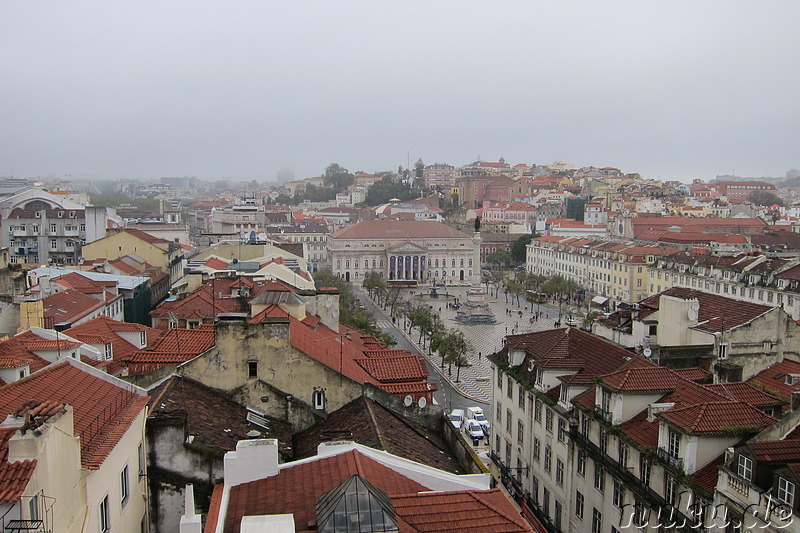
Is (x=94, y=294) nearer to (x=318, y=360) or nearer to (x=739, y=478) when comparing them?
(x=318, y=360)

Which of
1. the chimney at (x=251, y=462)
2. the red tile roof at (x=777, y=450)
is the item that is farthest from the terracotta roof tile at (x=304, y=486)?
the red tile roof at (x=777, y=450)

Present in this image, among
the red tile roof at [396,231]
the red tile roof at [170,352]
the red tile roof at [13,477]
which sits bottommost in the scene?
the red tile roof at [396,231]

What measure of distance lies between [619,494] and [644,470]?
1585 millimetres

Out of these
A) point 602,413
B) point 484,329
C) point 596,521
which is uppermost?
point 602,413

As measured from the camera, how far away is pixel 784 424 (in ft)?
54.4

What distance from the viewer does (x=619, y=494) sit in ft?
67.4

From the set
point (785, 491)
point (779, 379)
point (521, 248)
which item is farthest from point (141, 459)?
point (521, 248)

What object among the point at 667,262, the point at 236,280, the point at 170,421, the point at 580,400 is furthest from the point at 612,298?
the point at 170,421

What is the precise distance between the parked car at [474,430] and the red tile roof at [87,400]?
24.7 m

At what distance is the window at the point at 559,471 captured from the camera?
24562 mm

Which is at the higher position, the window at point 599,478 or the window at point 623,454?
the window at point 623,454

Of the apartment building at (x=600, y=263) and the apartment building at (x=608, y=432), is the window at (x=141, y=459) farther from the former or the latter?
the apartment building at (x=600, y=263)

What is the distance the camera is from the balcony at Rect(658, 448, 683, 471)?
17.8 m

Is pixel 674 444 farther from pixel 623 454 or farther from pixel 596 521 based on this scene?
pixel 596 521
